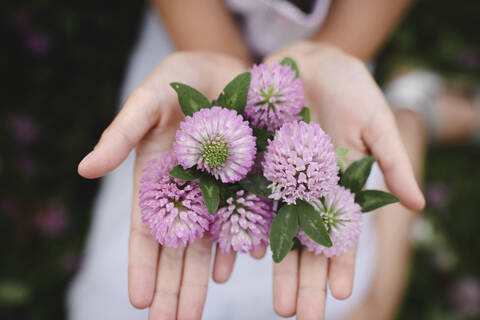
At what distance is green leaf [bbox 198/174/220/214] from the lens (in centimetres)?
60

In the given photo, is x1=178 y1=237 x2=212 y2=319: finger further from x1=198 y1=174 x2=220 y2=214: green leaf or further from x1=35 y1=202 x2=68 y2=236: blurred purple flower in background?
x1=35 y1=202 x2=68 y2=236: blurred purple flower in background

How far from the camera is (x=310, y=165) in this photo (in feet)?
1.95

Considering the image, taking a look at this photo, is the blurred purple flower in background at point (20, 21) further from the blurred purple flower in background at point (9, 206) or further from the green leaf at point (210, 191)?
the green leaf at point (210, 191)

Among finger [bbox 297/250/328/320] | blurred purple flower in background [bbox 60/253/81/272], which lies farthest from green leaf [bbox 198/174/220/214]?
blurred purple flower in background [bbox 60/253/81/272]

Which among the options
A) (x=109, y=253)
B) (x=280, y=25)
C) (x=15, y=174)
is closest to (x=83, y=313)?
(x=109, y=253)

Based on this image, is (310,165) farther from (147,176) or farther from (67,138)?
(67,138)

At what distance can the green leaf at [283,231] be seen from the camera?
0.61m

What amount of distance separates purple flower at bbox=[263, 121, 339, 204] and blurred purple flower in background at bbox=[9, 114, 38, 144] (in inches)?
47.0

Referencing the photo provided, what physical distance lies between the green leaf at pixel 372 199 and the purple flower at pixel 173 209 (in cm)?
27

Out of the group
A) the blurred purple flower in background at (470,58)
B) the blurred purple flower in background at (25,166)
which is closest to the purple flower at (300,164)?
the blurred purple flower in background at (25,166)

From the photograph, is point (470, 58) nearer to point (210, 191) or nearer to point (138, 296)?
point (210, 191)

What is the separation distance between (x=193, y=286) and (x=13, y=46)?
1254 mm

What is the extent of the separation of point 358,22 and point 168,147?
2.28 ft

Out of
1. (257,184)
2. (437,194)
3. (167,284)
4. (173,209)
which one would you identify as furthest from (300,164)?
(437,194)
